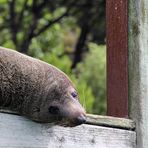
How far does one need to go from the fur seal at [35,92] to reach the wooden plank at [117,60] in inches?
12.3

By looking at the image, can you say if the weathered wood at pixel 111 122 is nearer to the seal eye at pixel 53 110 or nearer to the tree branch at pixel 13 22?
the seal eye at pixel 53 110

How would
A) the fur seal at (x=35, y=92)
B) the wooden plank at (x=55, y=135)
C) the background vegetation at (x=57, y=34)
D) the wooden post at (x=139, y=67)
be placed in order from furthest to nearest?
the background vegetation at (x=57, y=34)
the wooden post at (x=139, y=67)
the fur seal at (x=35, y=92)
the wooden plank at (x=55, y=135)

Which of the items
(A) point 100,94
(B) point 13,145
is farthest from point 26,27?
(B) point 13,145

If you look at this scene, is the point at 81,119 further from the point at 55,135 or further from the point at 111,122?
the point at 111,122

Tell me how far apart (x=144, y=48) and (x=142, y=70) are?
12cm

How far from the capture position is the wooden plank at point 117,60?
3.76 meters

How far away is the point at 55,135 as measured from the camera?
3316 mm

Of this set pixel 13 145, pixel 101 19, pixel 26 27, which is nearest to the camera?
pixel 13 145

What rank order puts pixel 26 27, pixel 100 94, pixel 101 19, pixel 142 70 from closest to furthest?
pixel 142 70 → pixel 26 27 → pixel 100 94 → pixel 101 19

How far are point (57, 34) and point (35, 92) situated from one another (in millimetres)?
7244

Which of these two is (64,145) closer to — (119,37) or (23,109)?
(23,109)

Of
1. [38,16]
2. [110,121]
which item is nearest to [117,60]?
[110,121]

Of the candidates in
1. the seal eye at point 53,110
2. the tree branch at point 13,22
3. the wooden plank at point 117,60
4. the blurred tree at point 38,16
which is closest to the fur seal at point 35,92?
the seal eye at point 53,110

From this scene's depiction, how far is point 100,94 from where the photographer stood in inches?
506
